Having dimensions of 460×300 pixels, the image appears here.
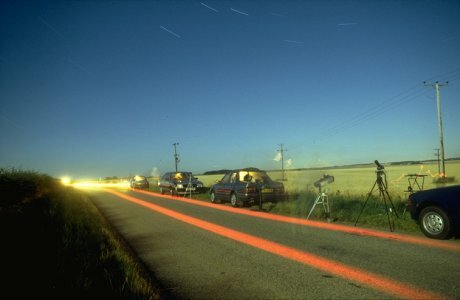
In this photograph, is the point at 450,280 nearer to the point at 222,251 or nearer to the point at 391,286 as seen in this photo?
the point at 391,286

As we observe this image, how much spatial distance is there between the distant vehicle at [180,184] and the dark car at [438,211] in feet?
57.1

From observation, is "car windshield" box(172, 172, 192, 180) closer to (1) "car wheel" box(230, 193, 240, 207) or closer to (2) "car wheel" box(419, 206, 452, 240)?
(1) "car wheel" box(230, 193, 240, 207)

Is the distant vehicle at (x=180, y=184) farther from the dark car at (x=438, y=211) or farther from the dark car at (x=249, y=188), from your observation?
the dark car at (x=438, y=211)

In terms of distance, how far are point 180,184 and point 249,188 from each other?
36.0 feet

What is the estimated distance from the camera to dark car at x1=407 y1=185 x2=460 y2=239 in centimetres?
703

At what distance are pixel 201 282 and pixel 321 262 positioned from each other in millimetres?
2133

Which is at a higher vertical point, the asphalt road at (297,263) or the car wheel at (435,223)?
the car wheel at (435,223)

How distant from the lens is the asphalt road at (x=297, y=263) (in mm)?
4367

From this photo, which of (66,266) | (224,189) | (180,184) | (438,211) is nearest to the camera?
(66,266)

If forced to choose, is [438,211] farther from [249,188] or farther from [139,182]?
[139,182]

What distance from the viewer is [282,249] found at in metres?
6.83

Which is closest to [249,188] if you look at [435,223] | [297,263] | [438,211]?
[435,223]

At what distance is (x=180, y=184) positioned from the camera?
1014 inches

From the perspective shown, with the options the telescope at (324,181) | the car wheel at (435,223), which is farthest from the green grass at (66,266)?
the telescope at (324,181)
